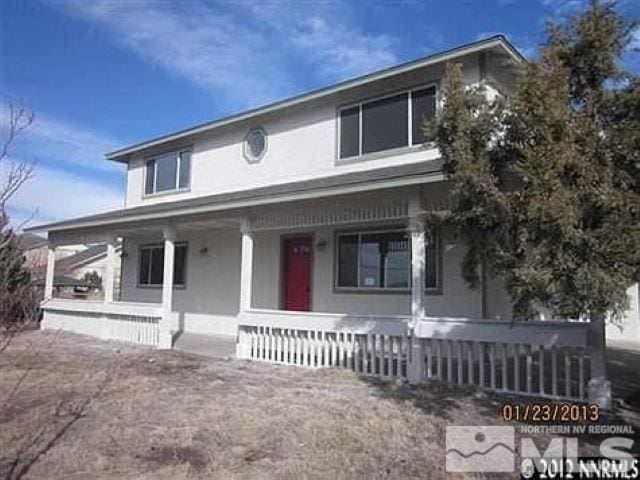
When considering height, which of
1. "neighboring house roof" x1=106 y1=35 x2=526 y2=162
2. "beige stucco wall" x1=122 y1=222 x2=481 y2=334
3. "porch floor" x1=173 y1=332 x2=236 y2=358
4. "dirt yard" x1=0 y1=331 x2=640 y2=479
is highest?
"neighboring house roof" x1=106 y1=35 x2=526 y2=162

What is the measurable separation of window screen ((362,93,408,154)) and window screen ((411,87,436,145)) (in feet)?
0.60

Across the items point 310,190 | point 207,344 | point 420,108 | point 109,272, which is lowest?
point 207,344

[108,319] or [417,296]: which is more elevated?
[417,296]

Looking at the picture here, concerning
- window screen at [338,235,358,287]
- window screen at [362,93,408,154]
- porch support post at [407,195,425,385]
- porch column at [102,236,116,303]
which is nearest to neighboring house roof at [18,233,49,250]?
porch column at [102,236,116,303]

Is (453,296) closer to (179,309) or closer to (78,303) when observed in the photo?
(179,309)

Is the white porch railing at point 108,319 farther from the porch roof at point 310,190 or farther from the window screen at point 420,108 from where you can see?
the window screen at point 420,108

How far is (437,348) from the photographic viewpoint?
26.4ft

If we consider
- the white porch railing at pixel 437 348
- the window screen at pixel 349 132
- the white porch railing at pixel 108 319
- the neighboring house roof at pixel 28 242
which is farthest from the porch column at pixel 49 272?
the window screen at pixel 349 132

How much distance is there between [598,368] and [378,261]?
5.15m

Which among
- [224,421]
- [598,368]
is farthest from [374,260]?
[224,421]

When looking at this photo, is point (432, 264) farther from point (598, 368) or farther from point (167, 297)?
point (167, 297)

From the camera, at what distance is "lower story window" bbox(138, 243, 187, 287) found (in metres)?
15.6

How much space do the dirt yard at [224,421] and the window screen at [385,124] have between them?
4834 mm

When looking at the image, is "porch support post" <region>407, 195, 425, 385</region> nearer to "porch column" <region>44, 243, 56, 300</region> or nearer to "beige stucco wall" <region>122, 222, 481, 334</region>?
"beige stucco wall" <region>122, 222, 481, 334</region>
